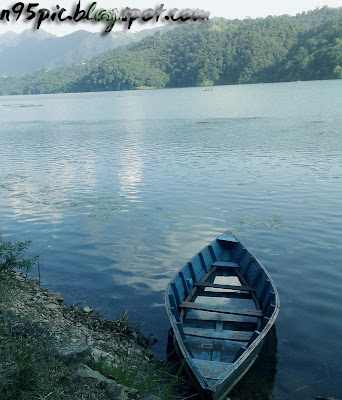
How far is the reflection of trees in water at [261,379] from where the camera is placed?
26.8ft

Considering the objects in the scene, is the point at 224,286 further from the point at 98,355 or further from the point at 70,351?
the point at 70,351

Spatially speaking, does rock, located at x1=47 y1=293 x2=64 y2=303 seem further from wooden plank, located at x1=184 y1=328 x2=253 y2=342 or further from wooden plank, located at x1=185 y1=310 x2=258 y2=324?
wooden plank, located at x1=184 y1=328 x2=253 y2=342

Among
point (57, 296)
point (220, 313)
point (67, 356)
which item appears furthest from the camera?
point (57, 296)

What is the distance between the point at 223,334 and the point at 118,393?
3584 millimetres

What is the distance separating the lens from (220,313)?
10492 mm

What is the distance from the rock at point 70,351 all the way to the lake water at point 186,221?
318 centimetres

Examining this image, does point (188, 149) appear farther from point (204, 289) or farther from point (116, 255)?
point (204, 289)

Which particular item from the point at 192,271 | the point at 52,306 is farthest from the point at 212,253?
the point at 52,306

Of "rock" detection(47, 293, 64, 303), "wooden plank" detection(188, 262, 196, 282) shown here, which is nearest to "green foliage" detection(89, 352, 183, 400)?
"rock" detection(47, 293, 64, 303)

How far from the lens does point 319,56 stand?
15162 centimetres

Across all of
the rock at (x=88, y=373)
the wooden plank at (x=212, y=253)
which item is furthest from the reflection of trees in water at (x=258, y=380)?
the wooden plank at (x=212, y=253)

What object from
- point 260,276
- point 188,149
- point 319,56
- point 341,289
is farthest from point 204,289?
point 319,56

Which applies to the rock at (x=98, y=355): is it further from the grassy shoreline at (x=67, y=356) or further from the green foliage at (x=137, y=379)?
the green foliage at (x=137, y=379)

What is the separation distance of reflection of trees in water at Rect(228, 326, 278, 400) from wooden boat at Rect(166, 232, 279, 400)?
15.0 inches
